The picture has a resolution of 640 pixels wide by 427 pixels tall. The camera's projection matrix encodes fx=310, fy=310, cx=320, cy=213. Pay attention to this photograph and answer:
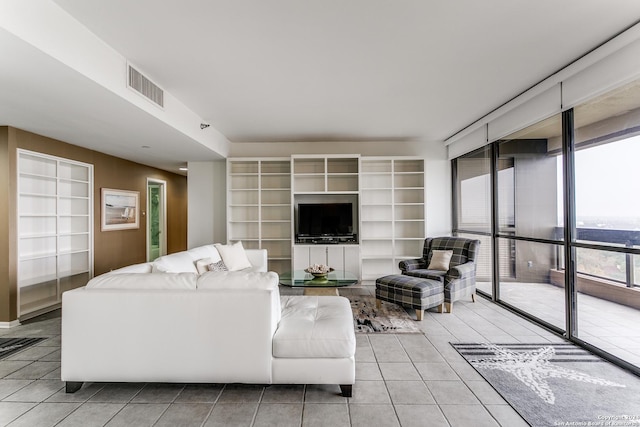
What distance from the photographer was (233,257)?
439 centimetres

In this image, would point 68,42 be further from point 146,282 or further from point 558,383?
point 558,383

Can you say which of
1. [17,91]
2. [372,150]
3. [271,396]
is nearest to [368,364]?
[271,396]

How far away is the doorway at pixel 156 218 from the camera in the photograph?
687cm

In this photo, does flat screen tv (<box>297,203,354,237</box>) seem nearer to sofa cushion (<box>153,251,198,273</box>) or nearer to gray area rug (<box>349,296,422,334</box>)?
gray area rug (<box>349,296,422,334</box>)

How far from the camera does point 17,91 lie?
8.55ft

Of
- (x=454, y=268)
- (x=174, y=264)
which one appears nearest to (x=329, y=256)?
(x=454, y=268)

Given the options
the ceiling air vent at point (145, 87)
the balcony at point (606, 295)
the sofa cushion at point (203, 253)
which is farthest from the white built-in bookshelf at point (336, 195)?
the balcony at point (606, 295)


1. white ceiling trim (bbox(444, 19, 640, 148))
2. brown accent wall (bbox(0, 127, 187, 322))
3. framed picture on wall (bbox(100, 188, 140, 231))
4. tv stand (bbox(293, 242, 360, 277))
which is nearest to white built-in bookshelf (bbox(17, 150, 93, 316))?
brown accent wall (bbox(0, 127, 187, 322))

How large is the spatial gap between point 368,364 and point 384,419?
2.30 feet

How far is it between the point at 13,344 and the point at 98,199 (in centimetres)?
265

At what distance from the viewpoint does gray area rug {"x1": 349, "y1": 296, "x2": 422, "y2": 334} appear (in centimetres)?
337

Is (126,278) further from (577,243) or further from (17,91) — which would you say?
(577,243)

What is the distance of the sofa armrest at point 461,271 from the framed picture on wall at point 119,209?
5.52 m

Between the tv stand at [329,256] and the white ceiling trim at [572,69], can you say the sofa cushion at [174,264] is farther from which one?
the white ceiling trim at [572,69]
